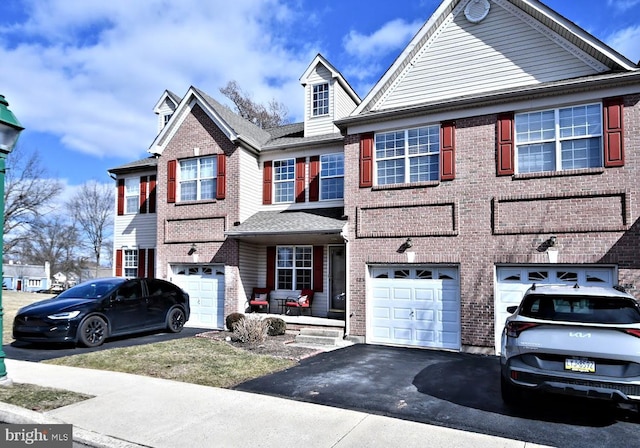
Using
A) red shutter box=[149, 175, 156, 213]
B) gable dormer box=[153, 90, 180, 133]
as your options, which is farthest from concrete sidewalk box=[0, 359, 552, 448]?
gable dormer box=[153, 90, 180, 133]

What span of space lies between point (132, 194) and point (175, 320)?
796 cm

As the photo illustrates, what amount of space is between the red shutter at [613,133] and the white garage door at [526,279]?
2.57 m

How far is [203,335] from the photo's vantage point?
13336 mm

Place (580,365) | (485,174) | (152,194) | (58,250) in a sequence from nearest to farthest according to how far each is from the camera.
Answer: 1. (580,365)
2. (485,174)
3. (152,194)
4. (58,250)

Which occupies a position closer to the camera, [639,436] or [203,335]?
[639,436]

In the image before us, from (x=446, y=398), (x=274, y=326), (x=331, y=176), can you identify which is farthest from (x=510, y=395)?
(x=331, y=176)

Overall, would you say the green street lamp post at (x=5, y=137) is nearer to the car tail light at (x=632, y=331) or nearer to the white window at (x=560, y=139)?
the car tail light at (x=632, y=331)

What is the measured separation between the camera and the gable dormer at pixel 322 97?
17438 millimetres

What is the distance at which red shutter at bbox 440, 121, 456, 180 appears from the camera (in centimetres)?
1242

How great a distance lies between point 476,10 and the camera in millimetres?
12789

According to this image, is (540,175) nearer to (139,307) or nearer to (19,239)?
(139,307)

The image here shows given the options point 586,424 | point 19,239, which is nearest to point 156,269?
point 586,424

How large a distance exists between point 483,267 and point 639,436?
21.0 ft

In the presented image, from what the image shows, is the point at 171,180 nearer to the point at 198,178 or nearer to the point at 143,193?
the point at 198,178
